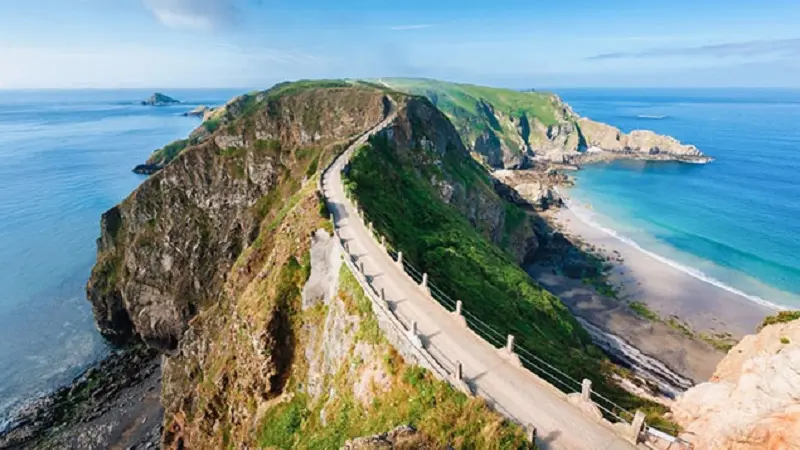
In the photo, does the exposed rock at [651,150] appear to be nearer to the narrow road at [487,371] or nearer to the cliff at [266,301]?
the cliff at [266,301]

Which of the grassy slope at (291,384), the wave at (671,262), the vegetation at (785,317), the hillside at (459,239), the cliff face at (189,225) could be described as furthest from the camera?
the wave at (671,262)

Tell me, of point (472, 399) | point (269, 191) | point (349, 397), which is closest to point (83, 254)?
point (269, 191)

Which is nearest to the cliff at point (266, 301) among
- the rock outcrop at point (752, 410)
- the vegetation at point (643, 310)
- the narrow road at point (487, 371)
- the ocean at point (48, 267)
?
the narrow road at point (487, 371)

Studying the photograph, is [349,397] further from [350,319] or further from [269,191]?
[269,191]

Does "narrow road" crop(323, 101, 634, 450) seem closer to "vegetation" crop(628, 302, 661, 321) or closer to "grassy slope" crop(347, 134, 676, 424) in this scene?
"grassy slope" crop(347, 134, 676, 424)

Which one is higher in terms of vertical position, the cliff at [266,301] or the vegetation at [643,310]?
the cliff at [266,301]

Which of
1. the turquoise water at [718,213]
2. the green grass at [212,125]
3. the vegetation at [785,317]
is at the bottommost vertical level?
the turquoise water at [718,213]

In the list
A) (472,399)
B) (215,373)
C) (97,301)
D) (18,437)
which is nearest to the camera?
(472,399)

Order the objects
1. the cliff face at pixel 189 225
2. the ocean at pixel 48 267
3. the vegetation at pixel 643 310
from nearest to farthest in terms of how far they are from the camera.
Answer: the ocean at pixel 48 267, the vegetation at pixel 643 310, the cliff face at pixel 189 225
